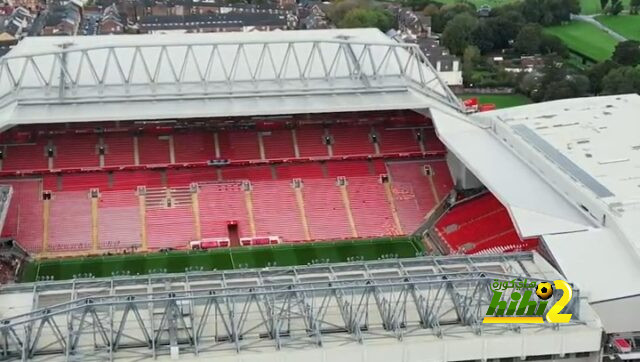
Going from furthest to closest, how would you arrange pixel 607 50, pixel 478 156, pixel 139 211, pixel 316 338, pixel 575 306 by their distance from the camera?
1. pixel 607 50
2. pixel 139 211
3. pixel 478 156
4. pixel 575 306
5. pixel 316 338

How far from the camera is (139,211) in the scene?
43.5 meters

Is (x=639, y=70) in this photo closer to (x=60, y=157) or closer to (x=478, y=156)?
(x=478, y=156)

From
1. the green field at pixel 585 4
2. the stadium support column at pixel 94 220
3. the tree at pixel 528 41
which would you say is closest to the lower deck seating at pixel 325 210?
the stadium support column at pixel 94 220

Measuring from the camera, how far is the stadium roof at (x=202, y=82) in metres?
42.6

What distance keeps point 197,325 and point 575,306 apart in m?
11.4

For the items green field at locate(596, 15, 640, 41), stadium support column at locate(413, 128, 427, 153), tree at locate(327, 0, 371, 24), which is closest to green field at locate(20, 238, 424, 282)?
stadium support column at locate(413, 128, 427, 153)

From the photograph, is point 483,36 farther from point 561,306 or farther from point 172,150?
point 561,306

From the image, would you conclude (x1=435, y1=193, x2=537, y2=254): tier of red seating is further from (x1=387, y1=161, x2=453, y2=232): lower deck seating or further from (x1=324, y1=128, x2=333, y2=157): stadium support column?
(x1=324, y1=128, x2=333, y2=157): stadium support column

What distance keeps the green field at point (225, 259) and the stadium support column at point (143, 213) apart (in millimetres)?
788

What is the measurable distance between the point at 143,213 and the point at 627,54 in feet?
158

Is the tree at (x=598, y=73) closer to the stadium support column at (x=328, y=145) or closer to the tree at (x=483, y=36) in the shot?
the tree at (x=483, y=36)

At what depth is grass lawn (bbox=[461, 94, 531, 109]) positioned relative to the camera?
69.2 meters

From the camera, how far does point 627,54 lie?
7438 centimetres

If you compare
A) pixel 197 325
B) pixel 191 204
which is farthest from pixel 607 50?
pixel 197 325
